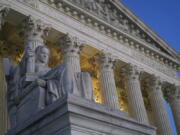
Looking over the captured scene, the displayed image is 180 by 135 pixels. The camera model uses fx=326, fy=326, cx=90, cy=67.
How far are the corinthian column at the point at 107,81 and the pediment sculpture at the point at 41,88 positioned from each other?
1254 cm

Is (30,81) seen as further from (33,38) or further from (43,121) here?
(33,38)

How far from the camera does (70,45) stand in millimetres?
19766

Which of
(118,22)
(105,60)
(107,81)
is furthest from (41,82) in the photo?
(118,22)

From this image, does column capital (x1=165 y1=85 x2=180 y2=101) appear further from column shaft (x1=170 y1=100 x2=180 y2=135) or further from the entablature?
the entablature

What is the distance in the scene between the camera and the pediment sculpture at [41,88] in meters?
6.44

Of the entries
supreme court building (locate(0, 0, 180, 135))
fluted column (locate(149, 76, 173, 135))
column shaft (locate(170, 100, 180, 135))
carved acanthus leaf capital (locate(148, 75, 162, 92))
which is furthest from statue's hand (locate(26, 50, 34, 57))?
column shaft (locate(170, 100, 180, 135))

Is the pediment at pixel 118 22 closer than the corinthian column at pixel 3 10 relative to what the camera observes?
No

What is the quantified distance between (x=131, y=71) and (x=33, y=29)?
28.7 ft

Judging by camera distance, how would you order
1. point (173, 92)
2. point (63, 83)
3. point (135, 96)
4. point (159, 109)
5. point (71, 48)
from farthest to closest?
point (173, 92)
point (159, 109)
point (135, 96)
point (71, 48)
point (63, 83)

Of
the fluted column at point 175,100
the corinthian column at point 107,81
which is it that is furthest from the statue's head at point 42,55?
the fluted column at point 175,100

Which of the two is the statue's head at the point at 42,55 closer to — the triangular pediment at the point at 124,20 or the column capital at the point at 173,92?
the triangular pediment at the point at 124,20

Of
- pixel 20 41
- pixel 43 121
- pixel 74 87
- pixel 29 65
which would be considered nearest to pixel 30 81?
pixel 29 65

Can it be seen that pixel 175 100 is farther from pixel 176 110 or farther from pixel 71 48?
pixel 71 48

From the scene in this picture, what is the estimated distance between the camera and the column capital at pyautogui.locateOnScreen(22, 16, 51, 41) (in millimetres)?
17891
